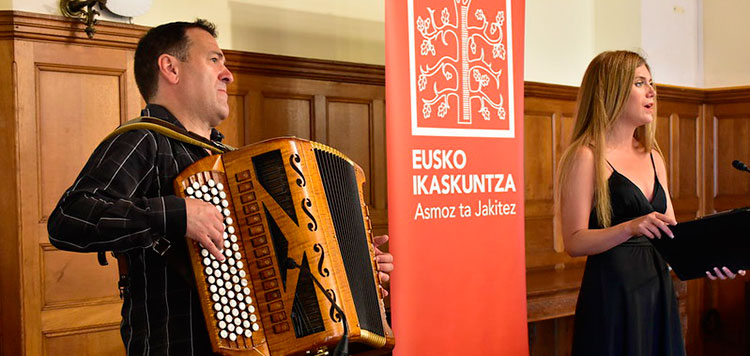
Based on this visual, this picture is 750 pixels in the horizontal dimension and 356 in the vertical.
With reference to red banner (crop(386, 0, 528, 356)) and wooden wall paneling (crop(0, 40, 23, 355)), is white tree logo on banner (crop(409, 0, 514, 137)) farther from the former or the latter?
wooden wall paneling (crop(0, 40, 23, 355))

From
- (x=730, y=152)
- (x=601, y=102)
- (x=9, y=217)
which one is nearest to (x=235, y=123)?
(x=9, y=217)

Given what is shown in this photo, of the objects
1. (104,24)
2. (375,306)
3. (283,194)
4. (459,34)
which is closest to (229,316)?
(283,194)

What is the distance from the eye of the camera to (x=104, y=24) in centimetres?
317

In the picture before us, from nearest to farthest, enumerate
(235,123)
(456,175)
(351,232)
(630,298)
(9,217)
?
(351,232) < (630,298) < (456,175) < (9,217) < (235,123)

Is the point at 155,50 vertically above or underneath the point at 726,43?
underneath

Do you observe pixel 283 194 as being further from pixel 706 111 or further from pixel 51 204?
pixel 706 111

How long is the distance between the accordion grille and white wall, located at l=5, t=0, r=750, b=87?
2145 mm

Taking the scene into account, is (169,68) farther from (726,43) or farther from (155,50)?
(726,43)

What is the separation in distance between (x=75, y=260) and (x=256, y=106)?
3.59 feet

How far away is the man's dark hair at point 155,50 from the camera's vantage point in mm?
1765

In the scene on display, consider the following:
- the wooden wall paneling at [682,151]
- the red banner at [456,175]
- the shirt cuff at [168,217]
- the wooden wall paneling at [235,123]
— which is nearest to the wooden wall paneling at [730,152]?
the wooden wall paneling at [682,151]

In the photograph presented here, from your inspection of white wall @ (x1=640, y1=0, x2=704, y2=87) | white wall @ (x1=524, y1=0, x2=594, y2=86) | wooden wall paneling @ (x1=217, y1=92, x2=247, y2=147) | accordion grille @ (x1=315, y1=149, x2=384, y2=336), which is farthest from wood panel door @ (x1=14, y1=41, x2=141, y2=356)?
white wall @ (x1=640, y1=0, x2=704, y2=87)

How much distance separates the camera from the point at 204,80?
175cm

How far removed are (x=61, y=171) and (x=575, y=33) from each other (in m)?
3.46
